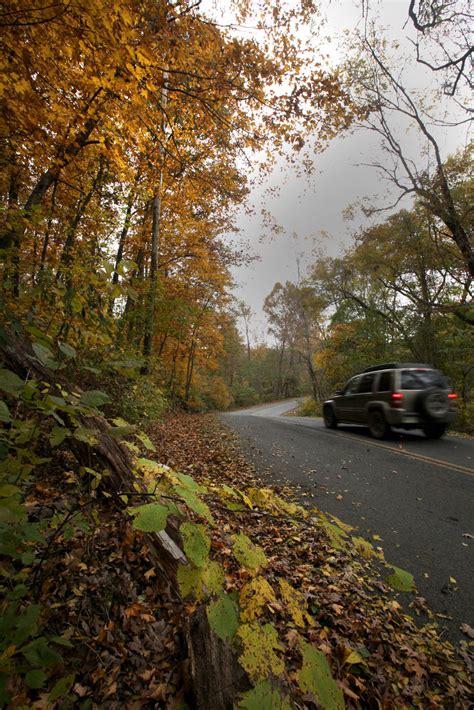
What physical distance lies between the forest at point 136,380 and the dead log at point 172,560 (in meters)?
0.01

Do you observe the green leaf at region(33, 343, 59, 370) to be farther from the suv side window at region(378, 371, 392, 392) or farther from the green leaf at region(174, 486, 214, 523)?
the suv side window at region(378, 371, 392, 392)

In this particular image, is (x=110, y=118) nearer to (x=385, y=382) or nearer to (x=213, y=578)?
(x=213, y=578)

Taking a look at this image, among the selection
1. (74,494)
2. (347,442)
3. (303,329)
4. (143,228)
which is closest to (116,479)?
(74,494)

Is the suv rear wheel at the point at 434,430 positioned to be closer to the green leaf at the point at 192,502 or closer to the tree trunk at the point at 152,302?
the tree trunk at the point at 152,302

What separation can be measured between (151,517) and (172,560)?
56.9 inches

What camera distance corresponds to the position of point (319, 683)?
1.13m

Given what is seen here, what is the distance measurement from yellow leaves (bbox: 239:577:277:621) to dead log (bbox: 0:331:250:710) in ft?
2.21

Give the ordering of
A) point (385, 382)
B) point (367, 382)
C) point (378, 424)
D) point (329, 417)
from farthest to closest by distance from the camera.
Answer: point (329, 417)
point (367, 382)
point (378, 424)
point (385, 382)

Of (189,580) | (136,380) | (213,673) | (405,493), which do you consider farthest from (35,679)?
(136,380)

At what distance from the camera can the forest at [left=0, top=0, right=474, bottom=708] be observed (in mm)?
1436

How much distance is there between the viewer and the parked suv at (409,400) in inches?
314

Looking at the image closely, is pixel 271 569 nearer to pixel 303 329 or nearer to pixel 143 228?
pixel 143 228

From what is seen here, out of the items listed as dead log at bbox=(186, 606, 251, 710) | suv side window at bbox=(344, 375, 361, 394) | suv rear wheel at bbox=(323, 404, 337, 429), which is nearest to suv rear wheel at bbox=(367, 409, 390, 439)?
suv side window at bbox=(344, 375, 361, 394)

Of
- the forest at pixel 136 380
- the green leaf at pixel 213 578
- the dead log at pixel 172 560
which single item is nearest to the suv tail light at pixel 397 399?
the forest at pixel 136 380
